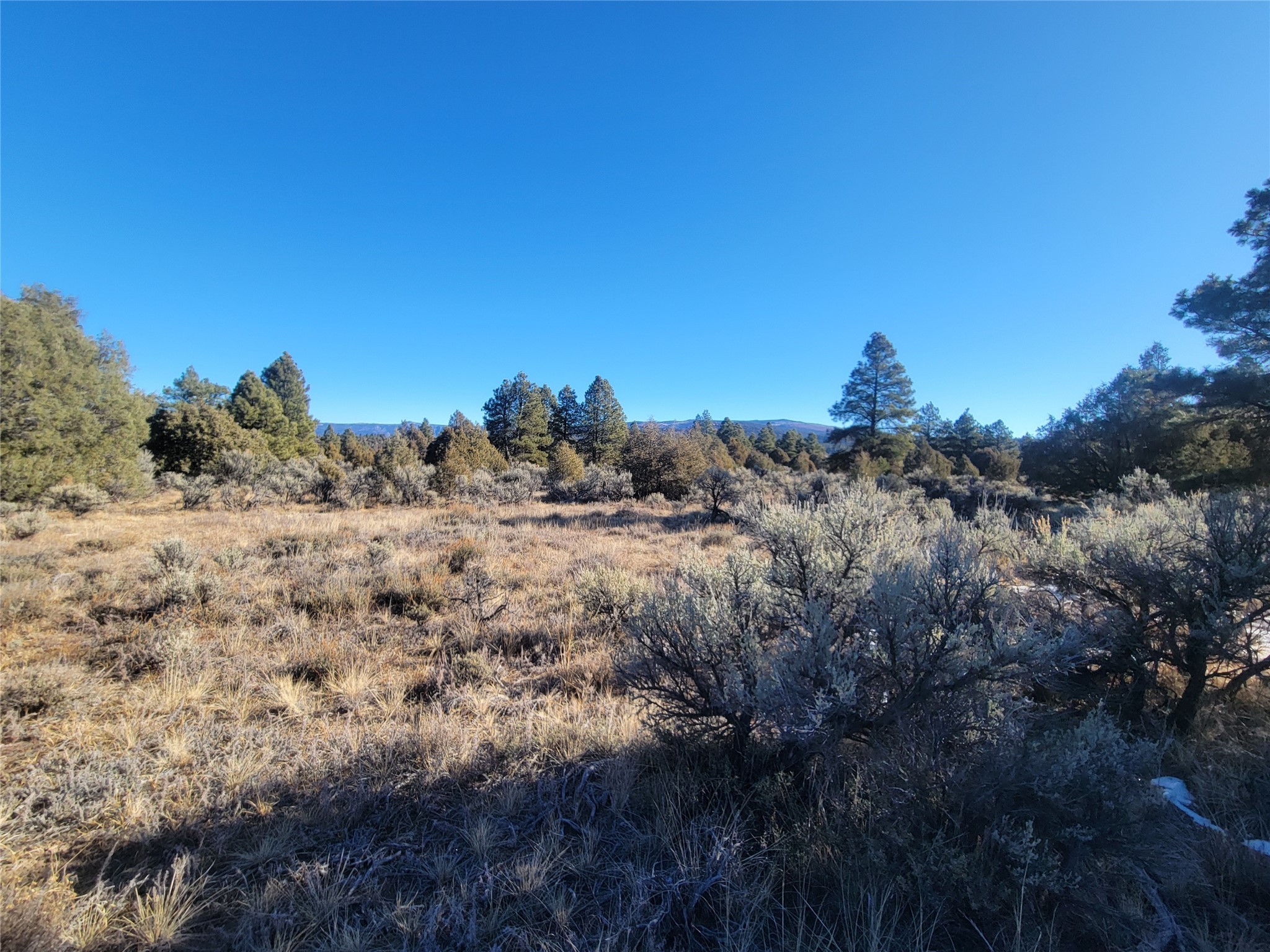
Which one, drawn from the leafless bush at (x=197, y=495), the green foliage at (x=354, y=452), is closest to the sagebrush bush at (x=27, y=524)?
the leafless bush at (x=197, y=495)

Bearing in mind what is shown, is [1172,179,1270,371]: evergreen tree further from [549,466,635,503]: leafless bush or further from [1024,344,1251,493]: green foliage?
[549,466,635,503]: leafless bush

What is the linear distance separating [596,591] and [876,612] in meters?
3.49

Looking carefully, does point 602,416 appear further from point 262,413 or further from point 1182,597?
point 1182,597

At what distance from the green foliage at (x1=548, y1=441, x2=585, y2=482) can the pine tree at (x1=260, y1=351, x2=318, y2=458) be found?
23.0 meters

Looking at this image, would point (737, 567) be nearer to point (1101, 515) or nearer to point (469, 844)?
point (469, 844)

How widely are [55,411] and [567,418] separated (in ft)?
97.2

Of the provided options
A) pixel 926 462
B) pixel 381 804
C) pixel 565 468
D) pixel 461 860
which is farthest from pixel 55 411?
pixel 926 462

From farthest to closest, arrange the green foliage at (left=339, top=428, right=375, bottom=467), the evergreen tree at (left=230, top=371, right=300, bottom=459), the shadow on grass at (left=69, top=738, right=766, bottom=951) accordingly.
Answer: the green foliage at (left=339, top=428, right=375, bottom=467)
the evergreen tree at (left=230, top=371, right=300, bottom=459)
the shadow on grass at (left=69, top=738, right=766, bottom=951)

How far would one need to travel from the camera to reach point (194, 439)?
21.9 m

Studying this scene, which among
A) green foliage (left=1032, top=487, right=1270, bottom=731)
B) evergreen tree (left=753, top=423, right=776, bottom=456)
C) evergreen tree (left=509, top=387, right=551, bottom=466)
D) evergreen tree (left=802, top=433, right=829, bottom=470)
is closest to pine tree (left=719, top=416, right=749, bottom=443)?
evergreen tree (left=753, top=423, right=776, bottom=456)

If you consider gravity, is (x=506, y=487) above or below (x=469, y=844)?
above

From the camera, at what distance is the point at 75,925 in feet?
5.15

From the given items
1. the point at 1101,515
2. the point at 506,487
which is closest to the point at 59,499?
the point at 506,487

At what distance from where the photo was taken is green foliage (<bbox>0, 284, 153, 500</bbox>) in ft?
35.3
